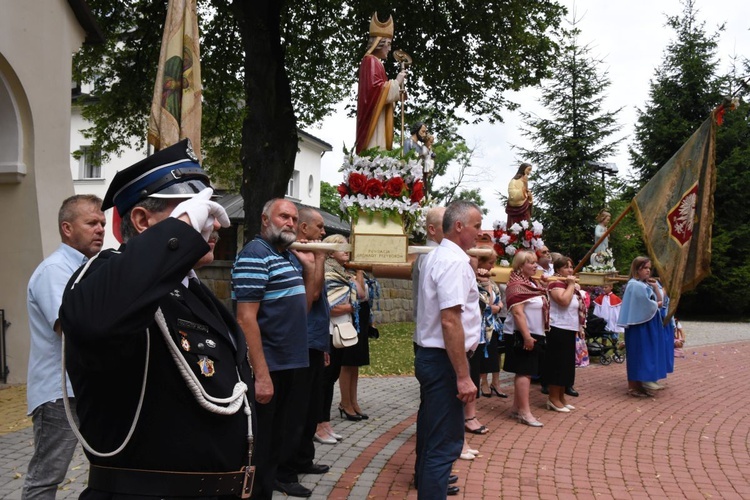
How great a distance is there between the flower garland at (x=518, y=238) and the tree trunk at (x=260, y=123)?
240 inches

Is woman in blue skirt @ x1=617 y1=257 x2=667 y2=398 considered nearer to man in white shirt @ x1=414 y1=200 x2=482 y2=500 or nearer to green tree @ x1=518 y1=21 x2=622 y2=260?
man in white shirt @ x1=414 y1=200 x2=482 y2=500

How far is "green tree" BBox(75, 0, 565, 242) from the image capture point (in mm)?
14617

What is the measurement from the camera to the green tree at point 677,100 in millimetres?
30344

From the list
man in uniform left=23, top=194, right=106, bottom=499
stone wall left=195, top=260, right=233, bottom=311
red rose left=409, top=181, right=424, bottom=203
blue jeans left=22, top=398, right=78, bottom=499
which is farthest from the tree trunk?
blue jeans left=22, top=398, right=78, bottom=499

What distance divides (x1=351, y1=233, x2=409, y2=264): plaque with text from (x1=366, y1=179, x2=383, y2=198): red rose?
397 mm

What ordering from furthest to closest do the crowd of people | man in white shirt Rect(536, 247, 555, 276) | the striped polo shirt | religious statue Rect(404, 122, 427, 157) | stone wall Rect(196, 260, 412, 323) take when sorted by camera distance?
stone wall Rect(196, 260, 412, 323)
man in white shirt Rect(536, 247, 555, 276)
religious statue Rect(404, 122, 427, 157)
the striped polo shirt
the crowd of people

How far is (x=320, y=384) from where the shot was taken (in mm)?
5863

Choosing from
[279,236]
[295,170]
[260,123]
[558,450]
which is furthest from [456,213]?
[295,170]

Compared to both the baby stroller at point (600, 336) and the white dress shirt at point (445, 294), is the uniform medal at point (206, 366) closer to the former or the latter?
the white dress shirt at point (445, 294)

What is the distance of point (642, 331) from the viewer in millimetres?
10156

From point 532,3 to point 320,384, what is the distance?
1392 cm

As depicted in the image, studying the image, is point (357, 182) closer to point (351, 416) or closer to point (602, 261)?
point (351, 416)

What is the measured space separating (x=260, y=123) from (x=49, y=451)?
11555 millimetres

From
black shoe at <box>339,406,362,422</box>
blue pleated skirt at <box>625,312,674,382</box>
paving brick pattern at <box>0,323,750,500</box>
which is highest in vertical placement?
blue pleated skirt at <box>625,312,674,382</box>
